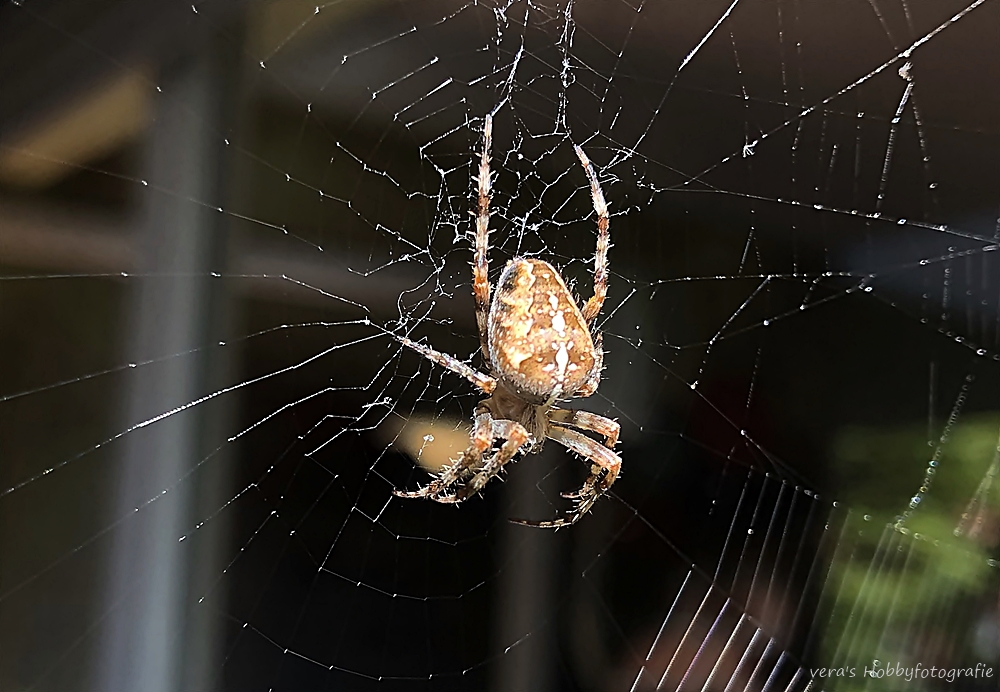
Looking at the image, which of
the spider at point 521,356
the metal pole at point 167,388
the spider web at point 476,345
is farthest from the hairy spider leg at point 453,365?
the metal pole at point 167,388

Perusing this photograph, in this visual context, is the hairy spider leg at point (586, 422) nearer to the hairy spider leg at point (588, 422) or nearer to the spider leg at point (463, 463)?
the hairy spider leg at point (588, 422)

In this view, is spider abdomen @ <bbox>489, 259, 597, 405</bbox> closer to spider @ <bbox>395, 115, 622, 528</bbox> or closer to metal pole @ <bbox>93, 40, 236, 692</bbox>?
spider @ <bbox>395, 115, 622, 528</bbox>

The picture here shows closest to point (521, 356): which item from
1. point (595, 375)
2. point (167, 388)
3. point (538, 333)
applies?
point (538, 333)

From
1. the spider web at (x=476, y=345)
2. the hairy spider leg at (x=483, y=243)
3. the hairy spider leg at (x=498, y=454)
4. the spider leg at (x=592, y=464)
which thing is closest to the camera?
the hairy spider leg at (x=483, y=243)

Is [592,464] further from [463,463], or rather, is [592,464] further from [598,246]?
[598,246]

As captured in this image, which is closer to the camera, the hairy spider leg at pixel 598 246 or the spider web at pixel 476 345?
the hairy spider leg at pixel 598 246

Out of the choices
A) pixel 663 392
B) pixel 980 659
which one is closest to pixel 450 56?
pixel 663 392

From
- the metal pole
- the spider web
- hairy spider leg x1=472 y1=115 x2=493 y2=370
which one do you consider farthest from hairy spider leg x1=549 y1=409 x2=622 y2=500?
the metal pole

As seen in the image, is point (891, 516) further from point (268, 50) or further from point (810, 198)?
point (268, 50)
